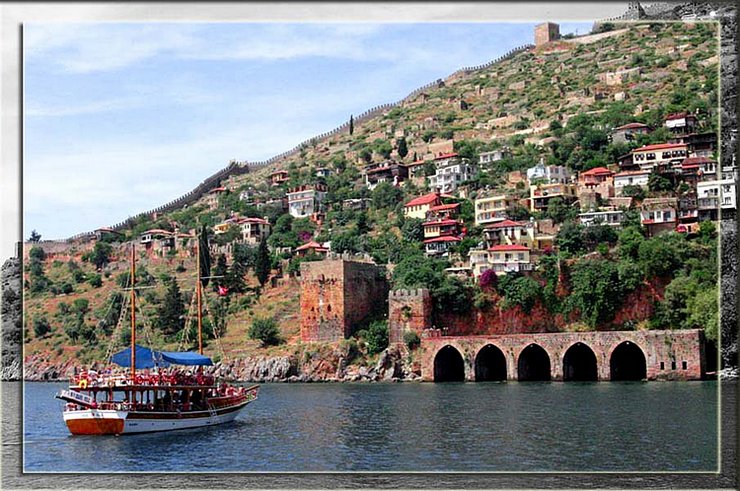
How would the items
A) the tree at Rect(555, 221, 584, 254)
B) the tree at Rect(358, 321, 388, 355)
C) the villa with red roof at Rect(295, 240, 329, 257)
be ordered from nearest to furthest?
the tree at Rect(358, 321, 388, 355), the tree at Rect(555, 221, 584, 254), the villa with red roof at Rect(295, 240, 329, 257)

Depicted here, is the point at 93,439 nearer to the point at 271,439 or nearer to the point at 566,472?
the point at 271,439

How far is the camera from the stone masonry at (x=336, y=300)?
4122 centimetres

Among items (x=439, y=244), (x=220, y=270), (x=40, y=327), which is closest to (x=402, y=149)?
(x=439, y=244)

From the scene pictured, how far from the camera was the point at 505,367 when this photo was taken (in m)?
38.1

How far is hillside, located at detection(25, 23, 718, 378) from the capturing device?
43.8 metres

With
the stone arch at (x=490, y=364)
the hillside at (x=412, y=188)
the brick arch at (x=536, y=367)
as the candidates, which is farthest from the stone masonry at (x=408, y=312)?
the brick arch at (x=536, y=367)

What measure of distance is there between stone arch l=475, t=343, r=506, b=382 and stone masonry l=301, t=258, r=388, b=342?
583cm

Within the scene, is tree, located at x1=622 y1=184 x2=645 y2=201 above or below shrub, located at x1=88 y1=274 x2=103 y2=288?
above

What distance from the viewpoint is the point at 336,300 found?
41.4 m

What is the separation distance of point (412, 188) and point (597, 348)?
81.7 feet

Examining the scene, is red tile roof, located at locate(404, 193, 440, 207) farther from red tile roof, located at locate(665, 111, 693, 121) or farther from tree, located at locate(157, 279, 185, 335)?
tree, located at locate(157, 279, 185, 335)

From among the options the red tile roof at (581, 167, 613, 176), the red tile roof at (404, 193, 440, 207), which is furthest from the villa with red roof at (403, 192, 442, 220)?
the red tile roof at (581, 167, 613, 176)

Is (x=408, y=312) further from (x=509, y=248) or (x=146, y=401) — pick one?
(x=146, y=401)

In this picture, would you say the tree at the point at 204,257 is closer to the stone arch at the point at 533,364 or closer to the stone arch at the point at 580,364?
the stone arch at the point at 533,364
